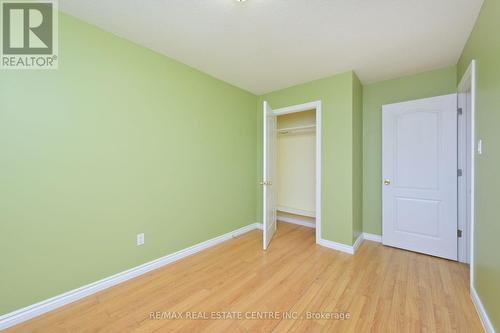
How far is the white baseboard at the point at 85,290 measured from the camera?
57.7 inches

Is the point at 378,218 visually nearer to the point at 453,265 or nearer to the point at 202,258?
the point at 453,265

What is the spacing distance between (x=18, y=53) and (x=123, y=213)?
1.50 meters

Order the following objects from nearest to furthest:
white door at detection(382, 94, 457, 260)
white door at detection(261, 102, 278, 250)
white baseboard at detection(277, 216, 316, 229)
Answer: white door at detection(382, 94, 457, 260)
white door at detection(261, 102, 278, 250)
white baseboard at detection(277, 216, 316, 229)

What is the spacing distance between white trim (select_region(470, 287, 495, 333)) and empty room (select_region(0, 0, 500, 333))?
0.08 feet

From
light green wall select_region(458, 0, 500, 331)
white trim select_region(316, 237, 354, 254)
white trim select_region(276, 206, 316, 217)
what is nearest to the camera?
light green wall select_region(458, 0, 500, 331)

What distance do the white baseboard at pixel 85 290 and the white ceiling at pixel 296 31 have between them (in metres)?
2.36

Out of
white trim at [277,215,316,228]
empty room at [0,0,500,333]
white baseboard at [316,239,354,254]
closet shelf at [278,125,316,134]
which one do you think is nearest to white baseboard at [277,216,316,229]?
white trim at [277,215,316,228]

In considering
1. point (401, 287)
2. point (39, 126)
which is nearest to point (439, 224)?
point (401, 287)

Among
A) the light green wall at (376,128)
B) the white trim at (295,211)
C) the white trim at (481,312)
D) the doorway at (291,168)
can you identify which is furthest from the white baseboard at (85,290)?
the white trim at (481,312)

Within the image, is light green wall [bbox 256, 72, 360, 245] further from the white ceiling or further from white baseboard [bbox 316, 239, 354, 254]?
the white ceiling

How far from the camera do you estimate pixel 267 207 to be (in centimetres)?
287

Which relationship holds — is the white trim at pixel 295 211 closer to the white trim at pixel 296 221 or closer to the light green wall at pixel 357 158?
the white trim at pixel 296 221

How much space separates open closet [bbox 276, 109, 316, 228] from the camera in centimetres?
357

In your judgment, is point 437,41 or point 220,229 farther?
point 220,229
